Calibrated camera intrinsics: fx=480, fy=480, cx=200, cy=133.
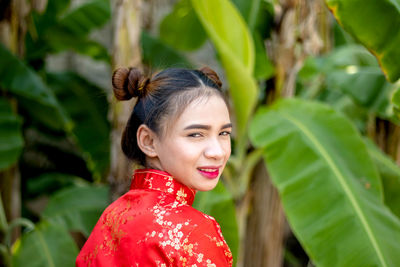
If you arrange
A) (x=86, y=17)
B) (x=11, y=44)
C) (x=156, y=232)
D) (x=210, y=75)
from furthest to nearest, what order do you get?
(x=86, y=17) < (x=11, y=44) < (x=210, y=75) < (x=156, y=232)

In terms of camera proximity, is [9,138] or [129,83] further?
[9,138]

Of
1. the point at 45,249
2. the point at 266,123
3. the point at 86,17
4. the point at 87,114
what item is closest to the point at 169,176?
the point at 266,123

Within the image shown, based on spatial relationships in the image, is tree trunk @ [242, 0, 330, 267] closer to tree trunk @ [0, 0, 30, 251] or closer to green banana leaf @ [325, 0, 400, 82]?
green banana leaf @ [325, 0, 400, 82]

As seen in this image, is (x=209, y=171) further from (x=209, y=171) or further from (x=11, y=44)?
(x=11, y=44)

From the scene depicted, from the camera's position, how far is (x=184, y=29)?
10.3 ft

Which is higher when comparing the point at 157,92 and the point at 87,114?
the point at 157,92

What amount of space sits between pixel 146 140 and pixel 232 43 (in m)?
1.12

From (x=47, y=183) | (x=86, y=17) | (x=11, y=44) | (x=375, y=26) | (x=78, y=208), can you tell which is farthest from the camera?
(x=47, y=183)

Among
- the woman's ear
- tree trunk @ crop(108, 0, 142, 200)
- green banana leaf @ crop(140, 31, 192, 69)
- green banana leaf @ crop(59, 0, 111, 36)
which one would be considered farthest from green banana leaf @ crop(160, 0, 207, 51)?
the woman's ear

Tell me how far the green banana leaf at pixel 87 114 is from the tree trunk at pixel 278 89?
1182mm

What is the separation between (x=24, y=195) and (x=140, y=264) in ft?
10.3

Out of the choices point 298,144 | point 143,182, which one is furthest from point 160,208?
point 298,144

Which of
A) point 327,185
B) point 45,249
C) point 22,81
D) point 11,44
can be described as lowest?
point 45,249

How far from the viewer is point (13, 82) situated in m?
2.59
